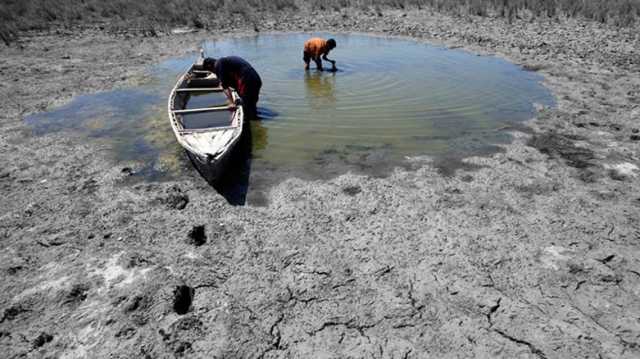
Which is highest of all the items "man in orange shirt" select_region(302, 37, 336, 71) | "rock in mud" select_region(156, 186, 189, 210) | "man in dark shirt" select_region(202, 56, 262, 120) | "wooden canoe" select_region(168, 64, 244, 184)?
"man in orange shirt" select_region(302, 37, 336, 71)

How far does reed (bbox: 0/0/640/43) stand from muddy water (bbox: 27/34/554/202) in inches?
288

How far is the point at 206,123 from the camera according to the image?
8.10 metres

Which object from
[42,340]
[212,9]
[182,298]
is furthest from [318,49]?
[212,9]

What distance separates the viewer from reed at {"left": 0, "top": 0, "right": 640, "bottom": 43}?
16672mm

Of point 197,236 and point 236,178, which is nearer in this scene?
point 197,236

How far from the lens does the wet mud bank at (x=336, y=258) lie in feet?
11.3

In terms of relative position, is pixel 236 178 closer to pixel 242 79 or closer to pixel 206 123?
pixel 206 123

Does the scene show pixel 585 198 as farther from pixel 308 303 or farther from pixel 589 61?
pixel 589 61

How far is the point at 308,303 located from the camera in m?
3.80

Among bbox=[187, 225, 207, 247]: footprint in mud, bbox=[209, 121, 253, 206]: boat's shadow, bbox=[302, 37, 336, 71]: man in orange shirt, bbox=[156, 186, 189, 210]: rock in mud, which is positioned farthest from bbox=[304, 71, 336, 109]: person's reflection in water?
bbox=[187, 225, 207, 247]: footprint in mud

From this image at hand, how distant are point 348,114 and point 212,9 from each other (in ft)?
54.5

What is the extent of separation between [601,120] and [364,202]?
5.51 metres

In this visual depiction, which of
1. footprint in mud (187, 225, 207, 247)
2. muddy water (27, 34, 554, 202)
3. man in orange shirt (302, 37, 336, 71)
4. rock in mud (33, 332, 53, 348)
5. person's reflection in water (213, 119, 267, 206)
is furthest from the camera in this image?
man in orange shirt (302, 37, 336, 71)

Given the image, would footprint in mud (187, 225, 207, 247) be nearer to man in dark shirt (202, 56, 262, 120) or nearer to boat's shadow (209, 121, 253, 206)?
boat's shadow (209, 121, 253, 206)
